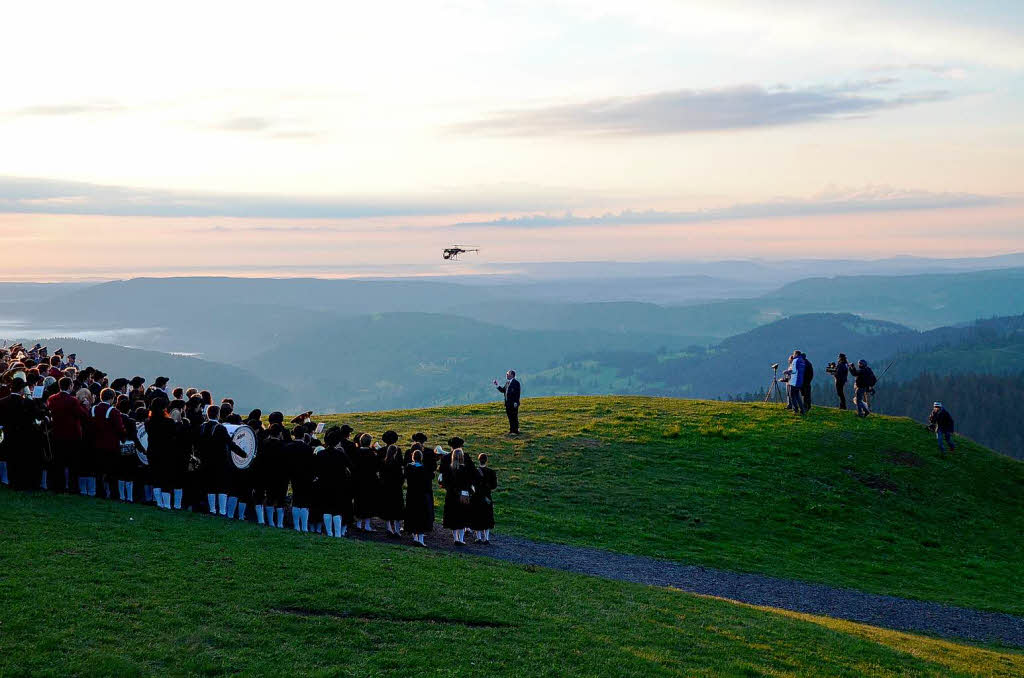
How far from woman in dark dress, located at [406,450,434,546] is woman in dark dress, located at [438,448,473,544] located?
608mm

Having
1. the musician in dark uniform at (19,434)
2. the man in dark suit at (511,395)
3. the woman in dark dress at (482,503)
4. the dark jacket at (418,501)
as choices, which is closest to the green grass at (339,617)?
the musician in dark uniform at (19,434)

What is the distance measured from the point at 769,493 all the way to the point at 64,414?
23449 mm

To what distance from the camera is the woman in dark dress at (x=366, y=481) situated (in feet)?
70.4

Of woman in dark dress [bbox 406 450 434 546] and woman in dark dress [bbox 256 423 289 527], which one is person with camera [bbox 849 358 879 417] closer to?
woman in dark dress [bbox 406 450 434 546]

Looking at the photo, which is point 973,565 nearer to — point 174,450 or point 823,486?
point 823,486

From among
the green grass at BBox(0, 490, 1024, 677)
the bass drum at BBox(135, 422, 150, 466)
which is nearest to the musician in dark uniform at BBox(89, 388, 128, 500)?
the bass drum at BBox(135, 422, 150, 466)

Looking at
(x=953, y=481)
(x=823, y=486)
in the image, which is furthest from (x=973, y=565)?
(x=953, y=481)

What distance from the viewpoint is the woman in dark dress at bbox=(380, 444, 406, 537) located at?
70.4 feet

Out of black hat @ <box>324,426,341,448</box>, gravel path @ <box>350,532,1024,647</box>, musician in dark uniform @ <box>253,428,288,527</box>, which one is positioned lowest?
gravel path @ <box>350,532,1024,647</box>

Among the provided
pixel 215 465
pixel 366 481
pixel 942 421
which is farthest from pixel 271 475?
pixel 942 421

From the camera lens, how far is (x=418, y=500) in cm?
2130

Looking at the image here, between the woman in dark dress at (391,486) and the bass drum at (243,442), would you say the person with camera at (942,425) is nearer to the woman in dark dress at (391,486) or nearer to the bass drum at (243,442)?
the woman in dark dress at (391,486)

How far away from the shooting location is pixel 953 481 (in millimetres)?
34812

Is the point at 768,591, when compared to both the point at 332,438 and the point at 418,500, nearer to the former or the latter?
the point at 418,500
